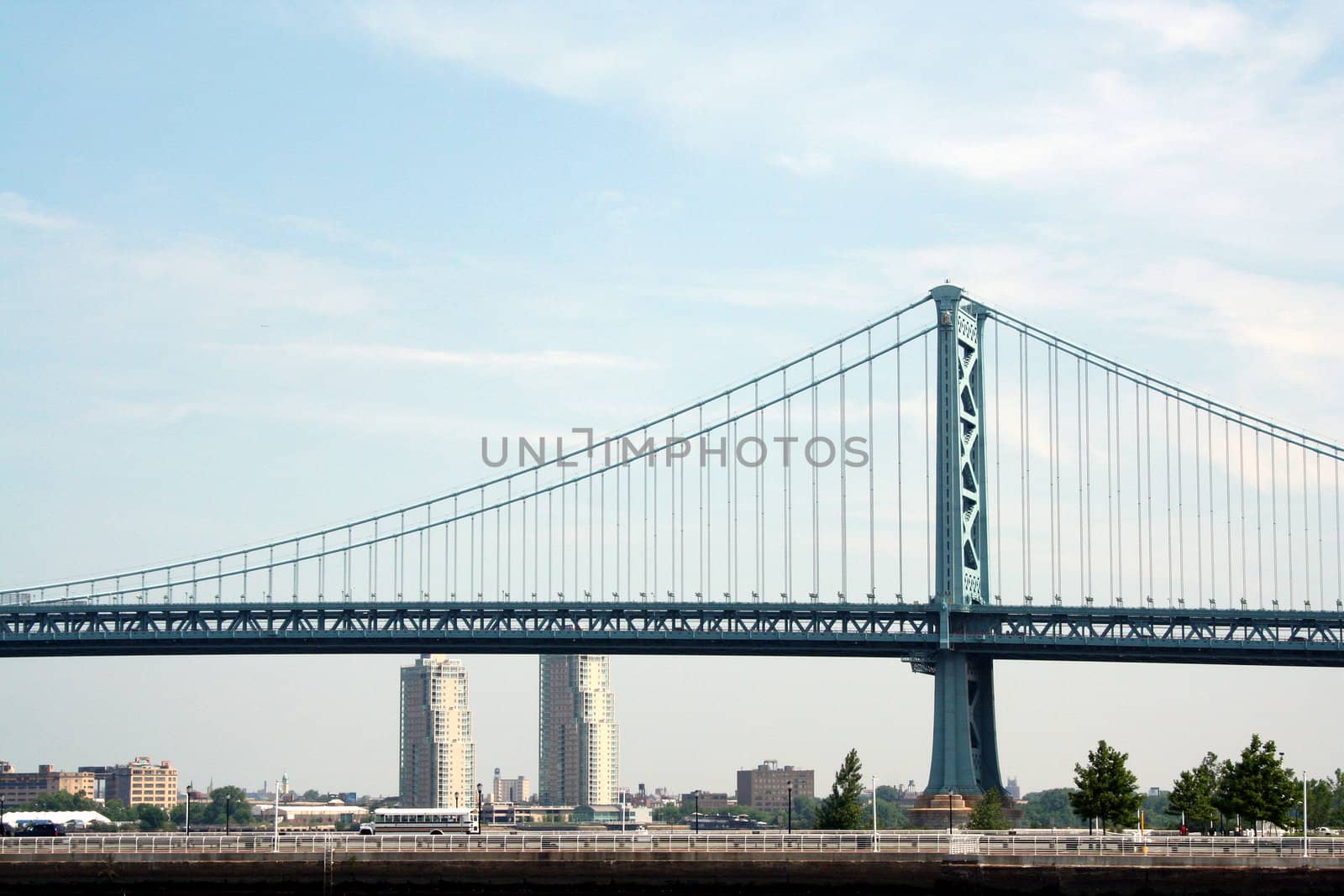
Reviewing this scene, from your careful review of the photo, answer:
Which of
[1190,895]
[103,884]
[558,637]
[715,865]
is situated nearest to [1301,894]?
[1190,895]

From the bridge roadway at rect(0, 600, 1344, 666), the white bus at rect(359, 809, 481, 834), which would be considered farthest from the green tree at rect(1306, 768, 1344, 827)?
the white bus at rect(359, 809, 481, 834)

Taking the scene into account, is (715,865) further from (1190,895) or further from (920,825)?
(920,825)

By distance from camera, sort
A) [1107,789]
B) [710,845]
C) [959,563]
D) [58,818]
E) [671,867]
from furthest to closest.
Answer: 1. [58,818]
2. [959,563]
3. [1107,789]
4. [710,845]
5. [671,867]

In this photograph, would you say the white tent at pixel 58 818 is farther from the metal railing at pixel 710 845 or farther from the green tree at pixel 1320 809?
the green tree at pixel 1320 809

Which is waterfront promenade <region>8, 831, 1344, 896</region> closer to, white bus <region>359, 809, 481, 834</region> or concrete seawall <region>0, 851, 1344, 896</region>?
concrete seawall <region>0, 851, 1344, 896</region>

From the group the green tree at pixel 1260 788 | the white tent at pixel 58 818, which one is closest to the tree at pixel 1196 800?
the green tree at pixel 1260 788

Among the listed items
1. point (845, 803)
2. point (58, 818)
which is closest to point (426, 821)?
point (845, 803)

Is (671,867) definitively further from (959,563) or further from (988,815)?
(959,563)
